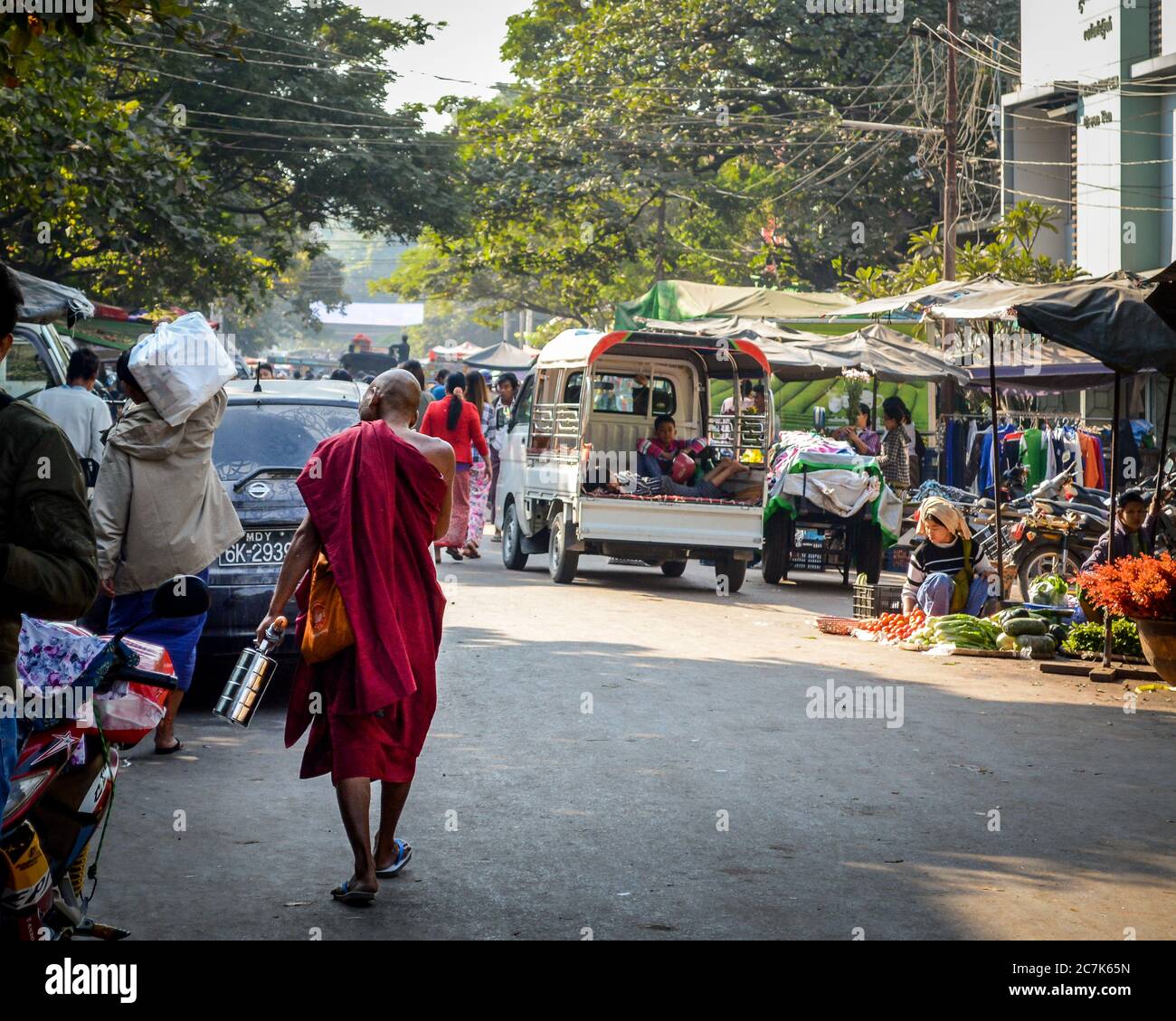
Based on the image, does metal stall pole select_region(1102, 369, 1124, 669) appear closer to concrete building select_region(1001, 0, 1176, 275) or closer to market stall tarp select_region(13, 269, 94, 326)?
market stall tarp select_region(13, 269, 94, 326)

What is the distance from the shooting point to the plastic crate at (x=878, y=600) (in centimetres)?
1348

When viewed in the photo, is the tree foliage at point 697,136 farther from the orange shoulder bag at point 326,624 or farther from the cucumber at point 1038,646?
the orange shoulder bag at point 326,624

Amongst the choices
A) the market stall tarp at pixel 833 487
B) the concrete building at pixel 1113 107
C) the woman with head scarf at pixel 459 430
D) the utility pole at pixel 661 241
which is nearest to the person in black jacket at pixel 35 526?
the woman with head scarf at pixel 459 430

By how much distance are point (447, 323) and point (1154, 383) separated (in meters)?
111

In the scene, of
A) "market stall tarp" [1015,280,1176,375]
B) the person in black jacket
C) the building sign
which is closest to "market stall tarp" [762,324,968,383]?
the building sign

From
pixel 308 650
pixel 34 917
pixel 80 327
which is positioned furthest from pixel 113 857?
pixel 80 327

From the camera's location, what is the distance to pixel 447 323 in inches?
5182

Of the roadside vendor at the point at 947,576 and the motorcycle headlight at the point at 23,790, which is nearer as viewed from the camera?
the motorcycle headlight at the point at 23,790

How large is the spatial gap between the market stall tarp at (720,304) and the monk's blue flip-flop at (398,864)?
2024 centimetres

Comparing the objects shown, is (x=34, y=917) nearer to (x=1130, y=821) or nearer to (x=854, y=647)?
(x=1130, y=821)

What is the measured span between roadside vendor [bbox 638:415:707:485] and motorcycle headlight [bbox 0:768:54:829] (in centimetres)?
1226

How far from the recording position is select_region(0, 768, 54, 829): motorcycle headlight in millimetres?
3809

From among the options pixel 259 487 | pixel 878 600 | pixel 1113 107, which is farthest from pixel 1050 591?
pixel 1113 107
